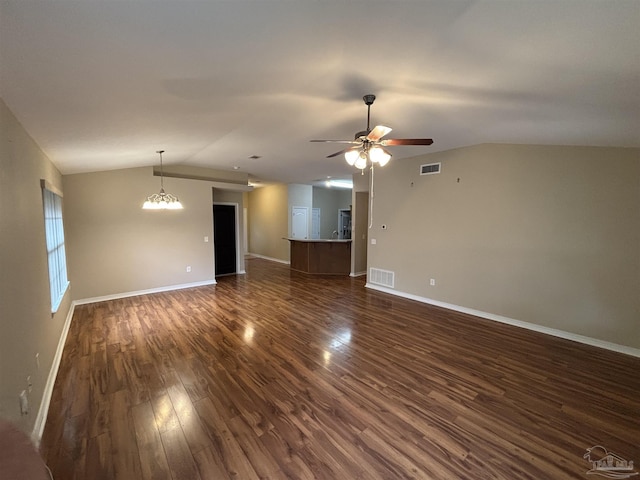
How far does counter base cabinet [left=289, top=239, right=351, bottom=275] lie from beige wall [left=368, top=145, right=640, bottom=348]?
221 centimetres

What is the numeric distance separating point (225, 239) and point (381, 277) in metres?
4.47

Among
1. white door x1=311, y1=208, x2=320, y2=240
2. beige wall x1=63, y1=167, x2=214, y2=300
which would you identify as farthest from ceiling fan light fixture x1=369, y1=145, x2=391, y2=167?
white door x1=311, y1=208, x2=320, y2=240

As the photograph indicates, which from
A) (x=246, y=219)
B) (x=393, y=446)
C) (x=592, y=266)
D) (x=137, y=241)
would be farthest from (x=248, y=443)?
(x=246, y=219)

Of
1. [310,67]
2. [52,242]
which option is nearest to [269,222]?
[52,242]

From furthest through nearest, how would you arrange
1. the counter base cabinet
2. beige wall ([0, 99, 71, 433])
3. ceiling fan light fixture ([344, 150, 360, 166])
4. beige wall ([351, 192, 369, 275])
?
the counter base cabinet, beige wall ([351, 192, 369, 275]), ceiling fan light fixture ([344, 150, 360, 166]), beige wall ([0, 99, 71, 433])

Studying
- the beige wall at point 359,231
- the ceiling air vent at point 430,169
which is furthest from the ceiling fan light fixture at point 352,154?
the beige wall at point 359,231

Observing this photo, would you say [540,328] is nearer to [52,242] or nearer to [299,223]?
[52,242]

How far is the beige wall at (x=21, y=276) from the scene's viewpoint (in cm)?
164

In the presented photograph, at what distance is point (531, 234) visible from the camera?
406 cm

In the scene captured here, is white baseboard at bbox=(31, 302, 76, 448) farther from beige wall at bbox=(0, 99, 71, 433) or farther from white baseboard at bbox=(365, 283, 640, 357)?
white baseboard at bbox=(365, 283, 640, 357)

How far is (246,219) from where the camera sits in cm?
1173

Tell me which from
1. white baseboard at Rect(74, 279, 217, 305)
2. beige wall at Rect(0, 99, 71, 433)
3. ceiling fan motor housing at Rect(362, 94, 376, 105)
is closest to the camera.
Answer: beige wall at Rect(0, 99, 71, 433)

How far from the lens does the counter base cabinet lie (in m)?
7.70

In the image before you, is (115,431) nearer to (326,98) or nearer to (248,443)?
(248,443)
